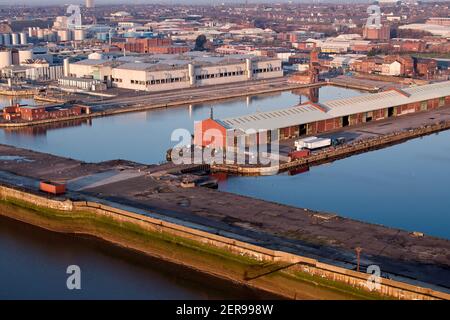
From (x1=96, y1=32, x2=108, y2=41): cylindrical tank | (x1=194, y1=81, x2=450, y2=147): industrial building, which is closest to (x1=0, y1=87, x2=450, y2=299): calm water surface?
(x1=194, y1=81, x2=450, y2=147): industrial building

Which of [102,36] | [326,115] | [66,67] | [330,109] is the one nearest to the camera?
[326,115]

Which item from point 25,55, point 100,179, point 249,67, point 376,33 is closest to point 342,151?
point 100,179

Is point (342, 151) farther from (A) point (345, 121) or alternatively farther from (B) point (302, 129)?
(A) point (345, 121)

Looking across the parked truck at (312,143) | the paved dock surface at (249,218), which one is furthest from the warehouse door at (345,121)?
the paved dock surface at (249,218)

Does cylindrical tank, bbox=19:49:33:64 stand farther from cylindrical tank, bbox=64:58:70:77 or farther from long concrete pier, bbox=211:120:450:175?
long concrete pier, bbox=211:120:450:175

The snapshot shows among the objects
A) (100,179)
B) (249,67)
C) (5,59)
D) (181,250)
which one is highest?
(5,59)
